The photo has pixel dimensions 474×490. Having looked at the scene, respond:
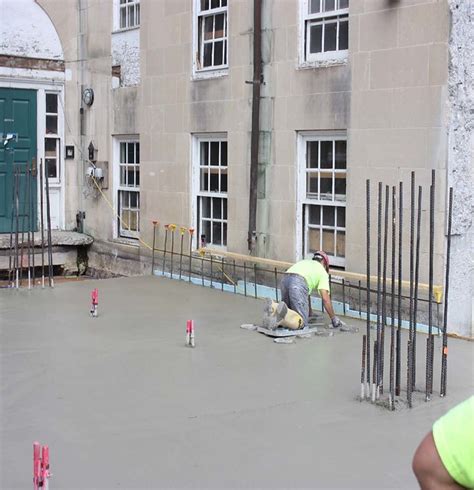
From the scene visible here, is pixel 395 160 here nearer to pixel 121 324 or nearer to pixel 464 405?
pixel 121 324

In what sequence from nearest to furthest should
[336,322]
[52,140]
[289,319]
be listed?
[289,319] → [336,322] → [52,140]

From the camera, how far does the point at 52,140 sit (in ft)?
50.4

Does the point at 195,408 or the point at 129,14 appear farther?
the point at 129,14

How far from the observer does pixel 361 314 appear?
32.9 feet

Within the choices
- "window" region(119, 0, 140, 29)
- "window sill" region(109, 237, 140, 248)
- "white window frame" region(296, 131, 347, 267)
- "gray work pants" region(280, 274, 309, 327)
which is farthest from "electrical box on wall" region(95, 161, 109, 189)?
"gray work pants" region(280, 274, 309, 327)

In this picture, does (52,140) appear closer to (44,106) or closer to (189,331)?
(44,106)

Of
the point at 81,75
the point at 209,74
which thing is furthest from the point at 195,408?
the point at 81,75

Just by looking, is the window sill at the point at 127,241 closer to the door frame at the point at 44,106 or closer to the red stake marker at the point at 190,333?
the door frame at the point at 44,106

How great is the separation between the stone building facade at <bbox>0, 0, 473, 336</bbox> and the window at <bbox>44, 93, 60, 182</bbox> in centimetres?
8

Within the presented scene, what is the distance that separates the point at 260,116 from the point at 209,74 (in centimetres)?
146

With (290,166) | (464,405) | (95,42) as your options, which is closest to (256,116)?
(290,166)

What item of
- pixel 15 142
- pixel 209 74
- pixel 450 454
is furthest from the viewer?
pixel 15 142

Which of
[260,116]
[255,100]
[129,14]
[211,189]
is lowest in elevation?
[211,189]

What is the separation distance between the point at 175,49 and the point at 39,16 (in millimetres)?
3772
